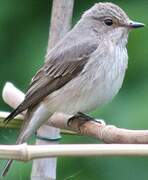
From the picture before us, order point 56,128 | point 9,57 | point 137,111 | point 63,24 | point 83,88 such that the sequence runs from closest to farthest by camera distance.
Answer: point 63,24, point 56,128, point 83,88, point 137,111, point 9,57

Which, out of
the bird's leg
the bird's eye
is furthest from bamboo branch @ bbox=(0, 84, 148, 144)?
the bird's eye

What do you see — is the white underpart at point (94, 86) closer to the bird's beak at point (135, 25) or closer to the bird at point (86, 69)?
the bird at point (86, 69)

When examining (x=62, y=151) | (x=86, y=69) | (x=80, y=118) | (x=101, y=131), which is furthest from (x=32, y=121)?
(x=62, y=151)

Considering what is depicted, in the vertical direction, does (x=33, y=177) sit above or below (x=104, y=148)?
below

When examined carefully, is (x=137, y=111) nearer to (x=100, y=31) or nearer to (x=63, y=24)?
(x=100, y=31)

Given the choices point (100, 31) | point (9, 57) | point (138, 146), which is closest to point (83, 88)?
point (100, 31)

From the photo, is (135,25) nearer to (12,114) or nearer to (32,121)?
(32,121)

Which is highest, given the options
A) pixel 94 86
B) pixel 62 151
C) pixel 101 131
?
pixel 62 151

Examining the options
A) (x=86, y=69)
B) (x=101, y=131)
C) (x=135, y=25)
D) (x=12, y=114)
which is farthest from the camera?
(x=86, y=69)
